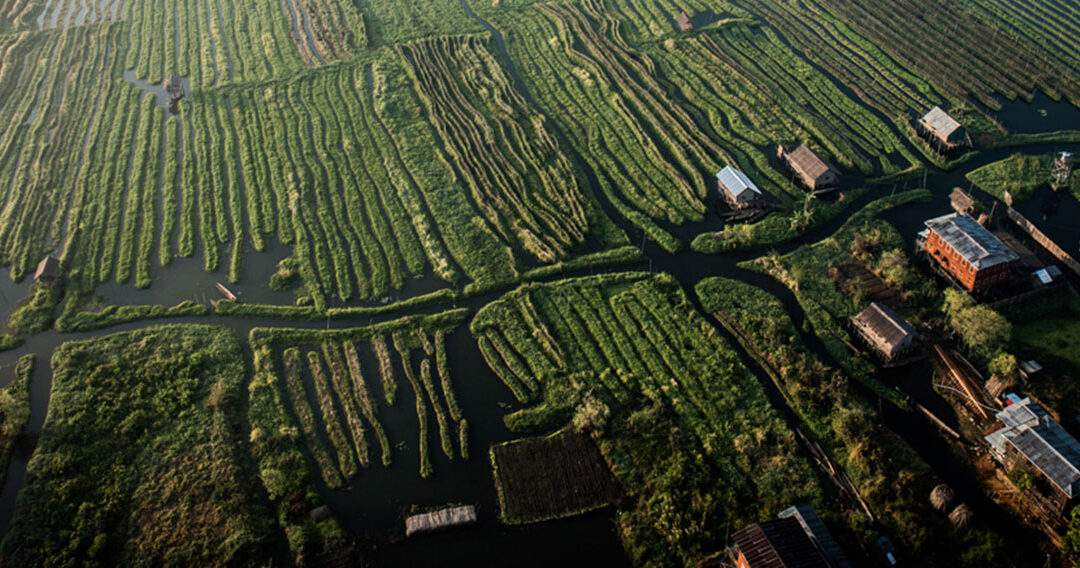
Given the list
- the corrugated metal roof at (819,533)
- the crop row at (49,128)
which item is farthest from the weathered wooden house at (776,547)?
the crop row at (49,128)

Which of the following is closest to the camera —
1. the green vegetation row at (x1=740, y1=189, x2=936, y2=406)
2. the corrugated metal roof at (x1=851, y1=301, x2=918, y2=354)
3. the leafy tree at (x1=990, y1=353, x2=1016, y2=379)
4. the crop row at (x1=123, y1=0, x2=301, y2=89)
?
the leafy tree at (x1=990, y1=353, x2=1016, y2=379)

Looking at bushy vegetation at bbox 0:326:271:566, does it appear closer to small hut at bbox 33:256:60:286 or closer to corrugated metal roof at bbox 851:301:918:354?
small hut at bbox 33:256:60:286

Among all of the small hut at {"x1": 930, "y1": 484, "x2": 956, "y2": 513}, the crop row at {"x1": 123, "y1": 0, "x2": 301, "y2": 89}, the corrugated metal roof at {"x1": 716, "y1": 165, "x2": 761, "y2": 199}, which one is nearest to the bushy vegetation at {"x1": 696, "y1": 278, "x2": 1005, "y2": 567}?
the small hut at {"x1": 930, "y1": 484, "x2": 956, "y2": 513}

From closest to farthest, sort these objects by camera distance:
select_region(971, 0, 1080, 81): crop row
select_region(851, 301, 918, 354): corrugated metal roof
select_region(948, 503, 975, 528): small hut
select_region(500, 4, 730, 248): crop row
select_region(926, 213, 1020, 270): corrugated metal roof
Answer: select_region(948, 503, 975, 528): small hut
select_region(851, 301, 918, 354): corrugated metal roof
select_region(926, 213, 1020, 270): corrugated metal roof
select_region(500, 4, 730, 248): crop row
select_region(971, 0, 1080, 81): crop row

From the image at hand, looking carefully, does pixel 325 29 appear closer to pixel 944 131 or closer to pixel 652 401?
pixel 652 401

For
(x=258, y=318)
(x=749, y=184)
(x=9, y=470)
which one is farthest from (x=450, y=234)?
(x=9, y=470)

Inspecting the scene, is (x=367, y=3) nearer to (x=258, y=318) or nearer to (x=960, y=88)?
(x=258, y=318)
